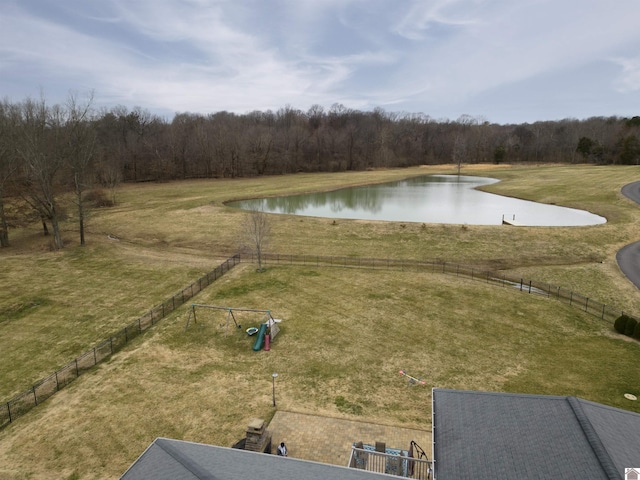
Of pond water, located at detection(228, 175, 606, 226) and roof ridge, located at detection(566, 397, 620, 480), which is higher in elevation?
pond water, located at detection(228, 175, 606, 226)

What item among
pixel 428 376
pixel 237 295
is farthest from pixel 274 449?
pixel 237 295


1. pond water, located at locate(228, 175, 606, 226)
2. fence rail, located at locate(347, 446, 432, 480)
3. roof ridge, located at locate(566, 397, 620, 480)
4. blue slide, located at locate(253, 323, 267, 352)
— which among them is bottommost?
fence rail, located at locate(347, 446, 432, 480)

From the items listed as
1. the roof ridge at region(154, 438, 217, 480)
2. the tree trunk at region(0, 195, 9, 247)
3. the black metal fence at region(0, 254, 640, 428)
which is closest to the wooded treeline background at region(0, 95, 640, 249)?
the tree trunk at region(0, 195, 9, 247)

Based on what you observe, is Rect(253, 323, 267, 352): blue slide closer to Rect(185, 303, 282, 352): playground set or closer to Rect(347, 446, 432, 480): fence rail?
Rect(185, 303, 282, 352): playground set

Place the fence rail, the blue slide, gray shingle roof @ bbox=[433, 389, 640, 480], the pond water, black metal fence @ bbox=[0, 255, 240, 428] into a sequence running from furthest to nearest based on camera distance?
1. the pond water
2. the blue slide
3. black metal fence @ bbox=[0, 255, 240, 428]
4. the fence rail
5. gray shingle roof @ bbox=[433, 389, 640, 480]

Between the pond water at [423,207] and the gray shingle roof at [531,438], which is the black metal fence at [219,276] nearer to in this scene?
the pond water at [423,207]

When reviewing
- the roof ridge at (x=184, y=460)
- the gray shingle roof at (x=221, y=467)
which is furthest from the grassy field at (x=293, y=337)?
the gray shingle roof at (x=221, y=467)
